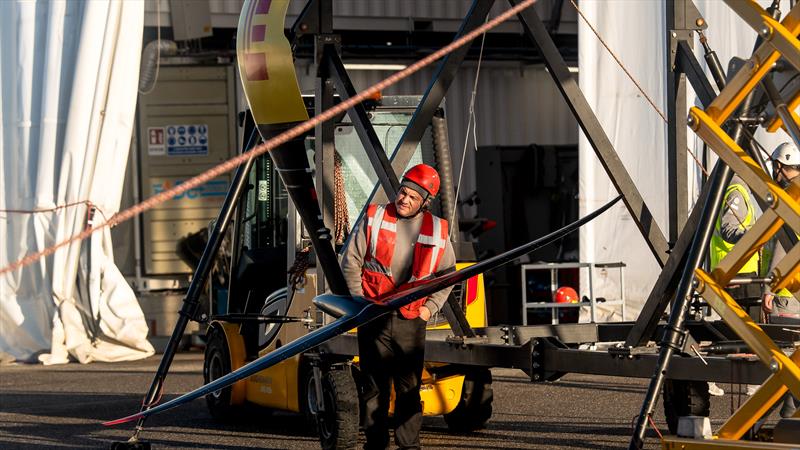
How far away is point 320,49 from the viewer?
378 inches

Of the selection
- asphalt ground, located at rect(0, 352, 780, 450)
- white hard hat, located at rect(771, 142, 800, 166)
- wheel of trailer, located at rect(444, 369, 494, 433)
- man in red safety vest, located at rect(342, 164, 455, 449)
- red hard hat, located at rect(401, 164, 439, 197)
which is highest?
white hard hat, located at rect(771, 142, 800, 166)

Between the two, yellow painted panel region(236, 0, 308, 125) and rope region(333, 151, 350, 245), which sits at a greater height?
yellow painted panel region(236, 0, 308, 125)

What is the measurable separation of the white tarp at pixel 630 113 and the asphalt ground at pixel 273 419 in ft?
7.93

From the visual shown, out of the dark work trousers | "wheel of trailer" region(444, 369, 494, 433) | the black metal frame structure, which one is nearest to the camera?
the black metal frame structure

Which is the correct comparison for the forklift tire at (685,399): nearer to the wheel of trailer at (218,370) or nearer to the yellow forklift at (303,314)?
the yellow forklift at (303,314)

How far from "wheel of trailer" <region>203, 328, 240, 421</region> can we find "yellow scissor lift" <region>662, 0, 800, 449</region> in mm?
→ 5473

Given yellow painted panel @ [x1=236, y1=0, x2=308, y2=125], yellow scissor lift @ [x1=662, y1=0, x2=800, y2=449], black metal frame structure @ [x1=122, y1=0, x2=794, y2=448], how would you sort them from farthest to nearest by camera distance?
yellow painted panel @ [x1=236, y1=0, x2=308, y2=125]
black metal frame structure @ [x1=122, y1=0, x2=794, y2=448]
yellow scissor lift @ [x1=662, y1=0, x2=800, y2=449]

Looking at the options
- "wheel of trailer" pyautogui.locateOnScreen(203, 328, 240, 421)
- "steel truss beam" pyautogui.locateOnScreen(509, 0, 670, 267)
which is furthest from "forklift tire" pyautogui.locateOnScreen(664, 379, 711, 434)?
"wheel of trailer" pyautogui.locateOnScreen(203, 328, 240, 421)

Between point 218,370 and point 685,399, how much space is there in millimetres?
3790

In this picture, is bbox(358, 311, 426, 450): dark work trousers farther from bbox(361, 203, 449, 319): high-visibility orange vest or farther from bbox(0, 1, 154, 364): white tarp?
bbox(0, 1, 154, 364): white tarp

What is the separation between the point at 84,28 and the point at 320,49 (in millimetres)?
8633

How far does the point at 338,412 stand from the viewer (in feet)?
30.7

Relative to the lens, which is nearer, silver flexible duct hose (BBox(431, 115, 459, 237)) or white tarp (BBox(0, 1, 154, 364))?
silver flexible duct hose (BBox(431, 115, 459, 237))

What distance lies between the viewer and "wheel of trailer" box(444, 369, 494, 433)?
10.6 m
